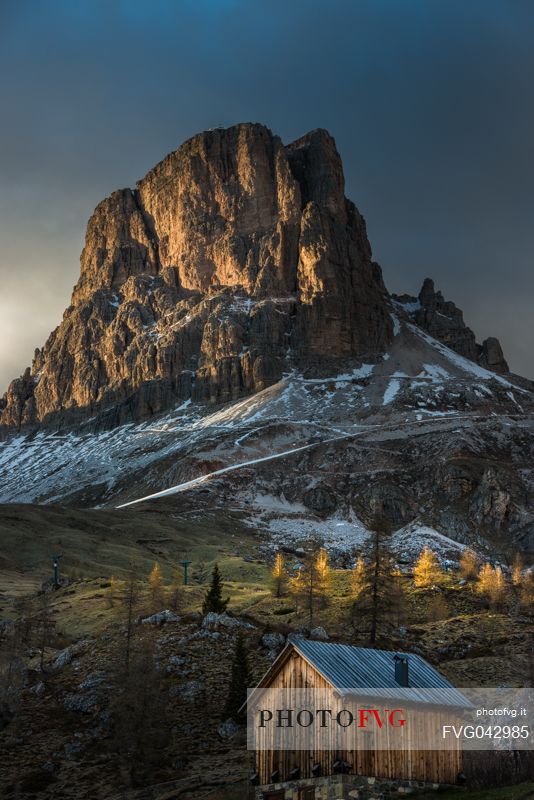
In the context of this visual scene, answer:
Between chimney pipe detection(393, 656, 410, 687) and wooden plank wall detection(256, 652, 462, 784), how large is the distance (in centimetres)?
126

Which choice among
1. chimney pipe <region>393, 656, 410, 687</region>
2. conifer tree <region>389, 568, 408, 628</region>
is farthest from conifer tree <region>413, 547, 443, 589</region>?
chimney pipe <region>393, 656, 410, 687</region>

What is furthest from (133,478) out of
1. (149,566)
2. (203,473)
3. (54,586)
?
(54,586)

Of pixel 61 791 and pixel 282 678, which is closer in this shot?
pixel 282 678

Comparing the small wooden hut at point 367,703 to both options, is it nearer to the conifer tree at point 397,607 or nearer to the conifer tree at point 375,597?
the conifer tree at point 375,597

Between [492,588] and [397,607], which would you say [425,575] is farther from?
[397,607]

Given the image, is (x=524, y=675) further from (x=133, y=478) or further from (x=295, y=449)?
(x=133, y=478)

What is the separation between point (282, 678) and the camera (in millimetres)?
30812

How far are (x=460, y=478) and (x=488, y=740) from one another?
127633 mm

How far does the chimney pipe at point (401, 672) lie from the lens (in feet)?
98.6

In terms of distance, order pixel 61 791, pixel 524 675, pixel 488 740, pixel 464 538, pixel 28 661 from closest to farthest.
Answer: pixel 488 740, pixel 61 791, pixel 524 675, pixel 28 661, pixel 464 538

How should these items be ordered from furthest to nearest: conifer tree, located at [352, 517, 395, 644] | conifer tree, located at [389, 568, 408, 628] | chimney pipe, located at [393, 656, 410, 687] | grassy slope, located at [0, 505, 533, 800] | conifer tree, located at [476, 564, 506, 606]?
conifer tree, located at [476, 564, 506, 606] < conifer tree, located at [389, 568, 408, 628] < conifer tree, located at [352, 517, 395, 644] < grassy slope, located at [0, 505, 533, 800] < chimney pipe, located at [393, 656, 410, 687]

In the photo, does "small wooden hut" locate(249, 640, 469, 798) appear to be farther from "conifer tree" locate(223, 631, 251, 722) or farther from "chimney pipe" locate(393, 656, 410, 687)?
"conifer tree" locate(223, 631, 251, 722)

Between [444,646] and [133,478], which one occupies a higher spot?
[133,478]

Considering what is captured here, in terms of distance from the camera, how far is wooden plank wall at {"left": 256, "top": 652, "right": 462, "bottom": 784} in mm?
28219
